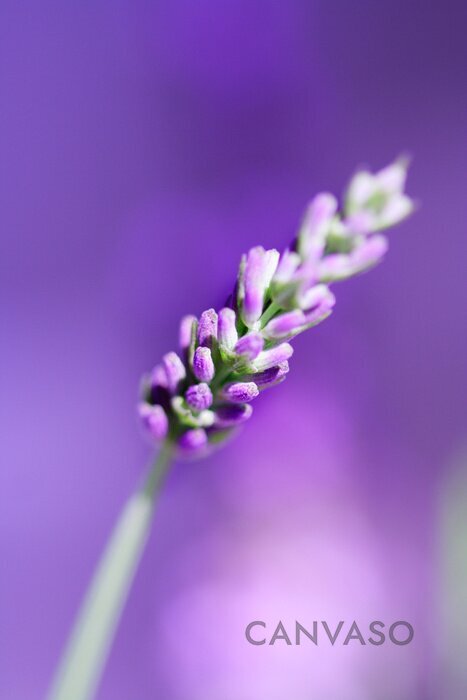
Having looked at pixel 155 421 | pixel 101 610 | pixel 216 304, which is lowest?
pixel 101 610

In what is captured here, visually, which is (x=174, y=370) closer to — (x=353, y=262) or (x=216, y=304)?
(x=353, y=262)

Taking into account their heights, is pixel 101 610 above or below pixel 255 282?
below

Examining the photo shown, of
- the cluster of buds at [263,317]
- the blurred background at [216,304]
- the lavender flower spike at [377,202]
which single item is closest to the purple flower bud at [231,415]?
the cluster of buds at [263,317]

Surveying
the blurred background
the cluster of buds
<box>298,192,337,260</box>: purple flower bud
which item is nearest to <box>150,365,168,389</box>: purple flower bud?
the cluster of buds

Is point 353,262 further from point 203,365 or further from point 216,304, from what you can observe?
point 216,304

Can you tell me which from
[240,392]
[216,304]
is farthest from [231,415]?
[216,304]

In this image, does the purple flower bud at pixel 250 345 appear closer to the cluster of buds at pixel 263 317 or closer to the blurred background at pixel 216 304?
the cluster of buds at pixel 263 317

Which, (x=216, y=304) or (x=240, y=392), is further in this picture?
(x=216, y=304)
